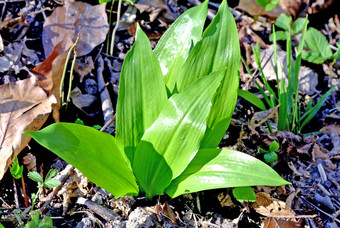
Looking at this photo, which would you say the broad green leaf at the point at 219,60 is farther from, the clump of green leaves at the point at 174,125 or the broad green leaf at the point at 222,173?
the broad green leaf at the point at 222,173

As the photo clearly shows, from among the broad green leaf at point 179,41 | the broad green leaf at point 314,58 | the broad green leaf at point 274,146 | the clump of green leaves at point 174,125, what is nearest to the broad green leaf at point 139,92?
the clump of green leaves at point 174,125

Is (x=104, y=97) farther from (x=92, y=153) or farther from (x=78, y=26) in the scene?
(x=92, y=153)

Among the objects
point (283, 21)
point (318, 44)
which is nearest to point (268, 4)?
point (283, 21)

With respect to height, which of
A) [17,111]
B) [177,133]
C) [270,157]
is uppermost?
[177,133]

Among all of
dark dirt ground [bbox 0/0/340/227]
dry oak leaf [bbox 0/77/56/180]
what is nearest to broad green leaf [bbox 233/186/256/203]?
dark dirt ground [bbox 0/0/340/227]

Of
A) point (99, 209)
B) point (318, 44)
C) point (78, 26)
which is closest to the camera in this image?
point (99, 209)

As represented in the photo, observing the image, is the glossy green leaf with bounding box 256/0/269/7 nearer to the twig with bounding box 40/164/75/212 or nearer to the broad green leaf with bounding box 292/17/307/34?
the broad green leaf with bounding box 292/17/307/34

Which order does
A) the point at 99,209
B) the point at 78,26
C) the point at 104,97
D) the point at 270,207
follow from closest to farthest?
the point at 99,209
the point at 270,207
the point at 104,97
the point at 78,26
